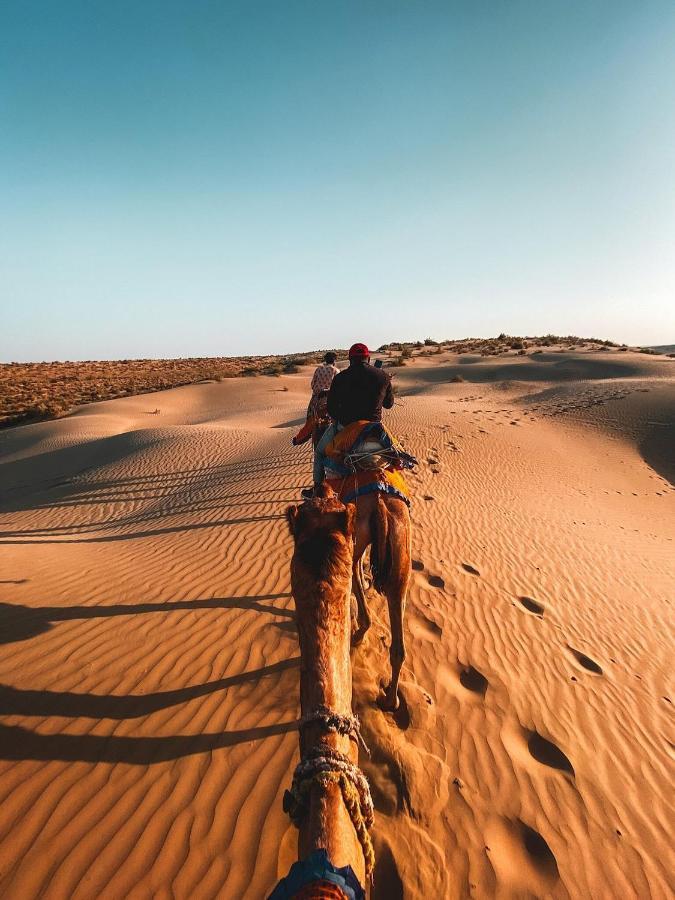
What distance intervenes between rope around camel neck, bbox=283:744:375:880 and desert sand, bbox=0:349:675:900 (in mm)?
1948

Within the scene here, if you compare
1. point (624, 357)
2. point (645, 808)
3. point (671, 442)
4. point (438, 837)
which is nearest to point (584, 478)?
point (671, 442)

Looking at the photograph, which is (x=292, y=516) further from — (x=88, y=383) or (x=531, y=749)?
(x=88, y=383)

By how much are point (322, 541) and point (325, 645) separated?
14.1 inches

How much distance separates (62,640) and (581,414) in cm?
1970

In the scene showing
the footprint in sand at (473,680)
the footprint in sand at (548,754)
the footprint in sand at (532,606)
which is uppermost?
the footprint in sand at (473,680)

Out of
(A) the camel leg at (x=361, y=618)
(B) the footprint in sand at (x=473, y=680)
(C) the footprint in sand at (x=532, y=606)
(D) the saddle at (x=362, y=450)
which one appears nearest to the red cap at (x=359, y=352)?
(D) the saddle at (x=362, y=450)

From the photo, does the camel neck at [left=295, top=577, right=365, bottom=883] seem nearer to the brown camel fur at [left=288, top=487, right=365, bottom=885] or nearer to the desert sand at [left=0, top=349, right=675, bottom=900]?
the brown camel fur at [left=288, top=487, right=365, bottom=885]

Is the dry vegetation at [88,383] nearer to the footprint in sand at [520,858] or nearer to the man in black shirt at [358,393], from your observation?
the man in black shirt at [358,393]

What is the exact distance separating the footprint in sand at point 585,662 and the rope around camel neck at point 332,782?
15.4 ft

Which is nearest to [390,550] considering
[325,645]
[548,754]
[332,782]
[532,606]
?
[325,645]

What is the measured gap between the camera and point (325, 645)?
1436 millimetres

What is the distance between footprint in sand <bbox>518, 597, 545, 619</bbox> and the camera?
5754 millimetres

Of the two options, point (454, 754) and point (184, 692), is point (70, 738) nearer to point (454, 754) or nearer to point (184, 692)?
point (184, 692)

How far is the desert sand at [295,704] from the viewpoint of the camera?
2.64m
